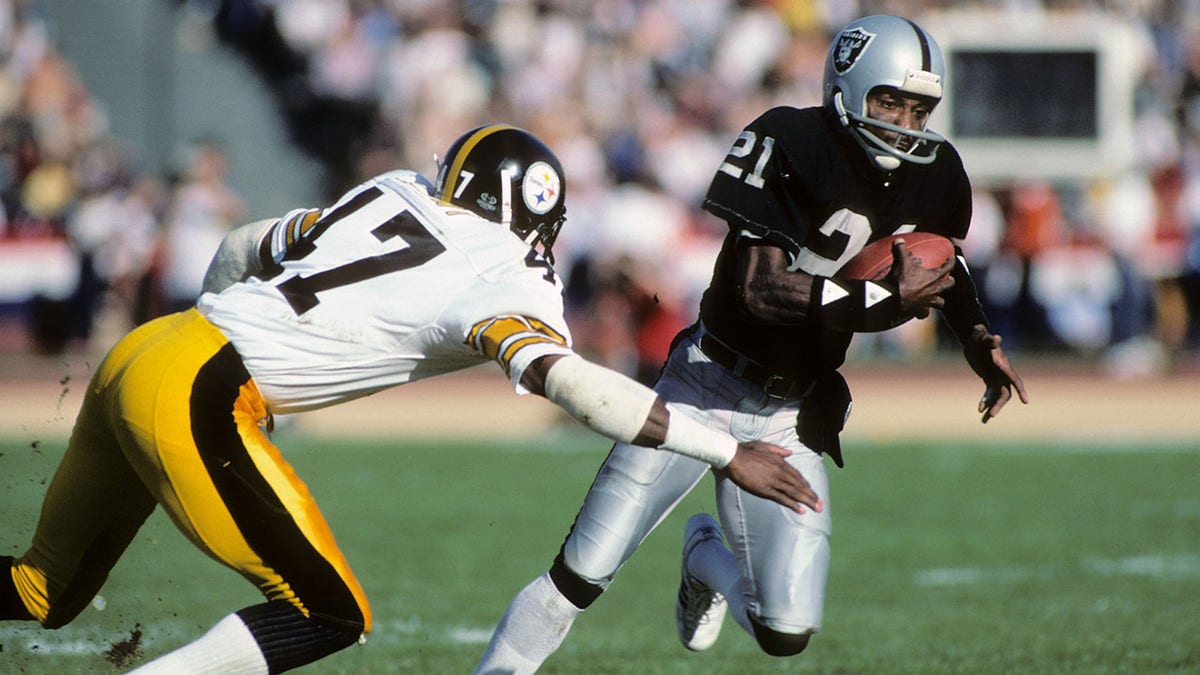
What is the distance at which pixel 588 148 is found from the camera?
45.7 ft

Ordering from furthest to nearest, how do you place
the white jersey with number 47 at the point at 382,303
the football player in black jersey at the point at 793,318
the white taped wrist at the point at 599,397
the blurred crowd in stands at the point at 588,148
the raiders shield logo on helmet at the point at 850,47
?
the blurred crowd in stands at the point at 588,148 < the raiders shield logo on helmet at the point at 850,47 < the football player in black jersey at the point at 793,318 < the white jersey with number 47 at the point at 382,303 < the white taped wrist at the point at 599,397

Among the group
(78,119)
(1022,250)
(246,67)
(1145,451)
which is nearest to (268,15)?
(246,67)

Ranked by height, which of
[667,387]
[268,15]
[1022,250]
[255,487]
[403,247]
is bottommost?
[1022,250]

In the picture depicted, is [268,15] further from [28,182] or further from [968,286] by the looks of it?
[968,286]

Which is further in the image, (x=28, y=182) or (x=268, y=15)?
(x=268, y=15)

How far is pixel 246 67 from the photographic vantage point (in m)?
14.8

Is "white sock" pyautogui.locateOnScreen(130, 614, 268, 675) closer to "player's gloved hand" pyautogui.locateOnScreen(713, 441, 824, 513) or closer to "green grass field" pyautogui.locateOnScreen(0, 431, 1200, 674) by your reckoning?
"green grass field" pyautogui.locateOnScreen(0, 431, 1200, 674)

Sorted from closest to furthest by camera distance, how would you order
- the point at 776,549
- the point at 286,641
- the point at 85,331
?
1. the point at 286,641
2. the point at 776,549
3. the point at 85,331

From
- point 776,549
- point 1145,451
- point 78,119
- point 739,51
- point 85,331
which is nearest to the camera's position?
point 776,549

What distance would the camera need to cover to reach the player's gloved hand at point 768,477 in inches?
135

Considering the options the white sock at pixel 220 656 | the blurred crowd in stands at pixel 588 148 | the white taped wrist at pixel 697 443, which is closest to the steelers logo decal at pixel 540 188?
the white taped wrist at pixel 697 443

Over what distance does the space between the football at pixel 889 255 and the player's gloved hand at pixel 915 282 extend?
0.15 ft

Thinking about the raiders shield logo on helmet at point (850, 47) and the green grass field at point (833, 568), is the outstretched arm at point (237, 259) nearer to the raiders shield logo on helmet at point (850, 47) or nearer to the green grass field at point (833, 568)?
the green grass field at point (833, 568)

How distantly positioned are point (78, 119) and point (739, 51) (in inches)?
238
